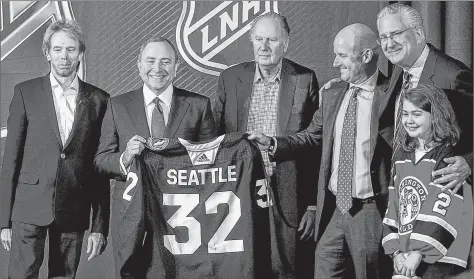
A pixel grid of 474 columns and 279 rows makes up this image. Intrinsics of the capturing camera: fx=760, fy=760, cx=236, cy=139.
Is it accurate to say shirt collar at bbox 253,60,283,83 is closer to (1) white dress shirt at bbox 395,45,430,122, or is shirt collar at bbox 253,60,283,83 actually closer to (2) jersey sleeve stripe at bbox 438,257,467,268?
(1) white dress shirt at bbox 395,45,430,122

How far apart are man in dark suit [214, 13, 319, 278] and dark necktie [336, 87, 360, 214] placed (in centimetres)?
22

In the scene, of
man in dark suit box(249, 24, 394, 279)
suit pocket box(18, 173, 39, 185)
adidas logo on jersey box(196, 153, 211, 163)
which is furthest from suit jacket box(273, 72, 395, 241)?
suit pocket box(18, 173, 39, 185)

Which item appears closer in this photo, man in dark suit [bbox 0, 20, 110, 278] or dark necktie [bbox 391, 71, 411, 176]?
dark necktie [bbox 391, 71, 411, 176]

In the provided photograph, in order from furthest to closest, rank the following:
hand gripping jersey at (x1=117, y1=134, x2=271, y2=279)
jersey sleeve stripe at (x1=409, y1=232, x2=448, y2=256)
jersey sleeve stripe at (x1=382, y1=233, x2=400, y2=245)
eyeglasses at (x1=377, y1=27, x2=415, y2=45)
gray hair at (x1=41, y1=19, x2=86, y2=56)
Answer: gray hair at (x1=41, y1=19, x2=86, y2=56) < hand gripping jersey at (x1=117, y1=134, x2=271, y2=279) < eyeglasses at (x1=377, y1=27, x2=415, y2=45) < jersey sleeve stripe at (x1=382, y1=233, x2=400, y2=245) < jersey sleeve stripe at (x1=409, y1=232, x2=448, y2=256)

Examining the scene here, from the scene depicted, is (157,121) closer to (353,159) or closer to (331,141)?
(331,141)

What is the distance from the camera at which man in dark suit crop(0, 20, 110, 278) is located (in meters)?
3.55

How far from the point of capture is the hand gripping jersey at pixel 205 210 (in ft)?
11.2

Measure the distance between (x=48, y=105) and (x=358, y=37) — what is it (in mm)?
1478

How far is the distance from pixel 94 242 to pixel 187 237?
49 centimetres

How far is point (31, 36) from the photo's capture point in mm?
3820

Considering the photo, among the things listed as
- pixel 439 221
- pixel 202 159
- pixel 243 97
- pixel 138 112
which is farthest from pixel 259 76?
pixel 439 221

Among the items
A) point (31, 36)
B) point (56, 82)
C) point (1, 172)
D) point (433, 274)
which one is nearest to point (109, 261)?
point (1, 172)

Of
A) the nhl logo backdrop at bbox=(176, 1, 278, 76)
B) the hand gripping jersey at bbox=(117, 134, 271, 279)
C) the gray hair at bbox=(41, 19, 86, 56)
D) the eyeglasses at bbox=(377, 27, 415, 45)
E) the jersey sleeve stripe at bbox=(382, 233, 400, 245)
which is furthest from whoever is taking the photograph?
the nhl logo backdrop at bbox=(176, 1, 278, 76)

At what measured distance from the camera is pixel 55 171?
11.7 feet
